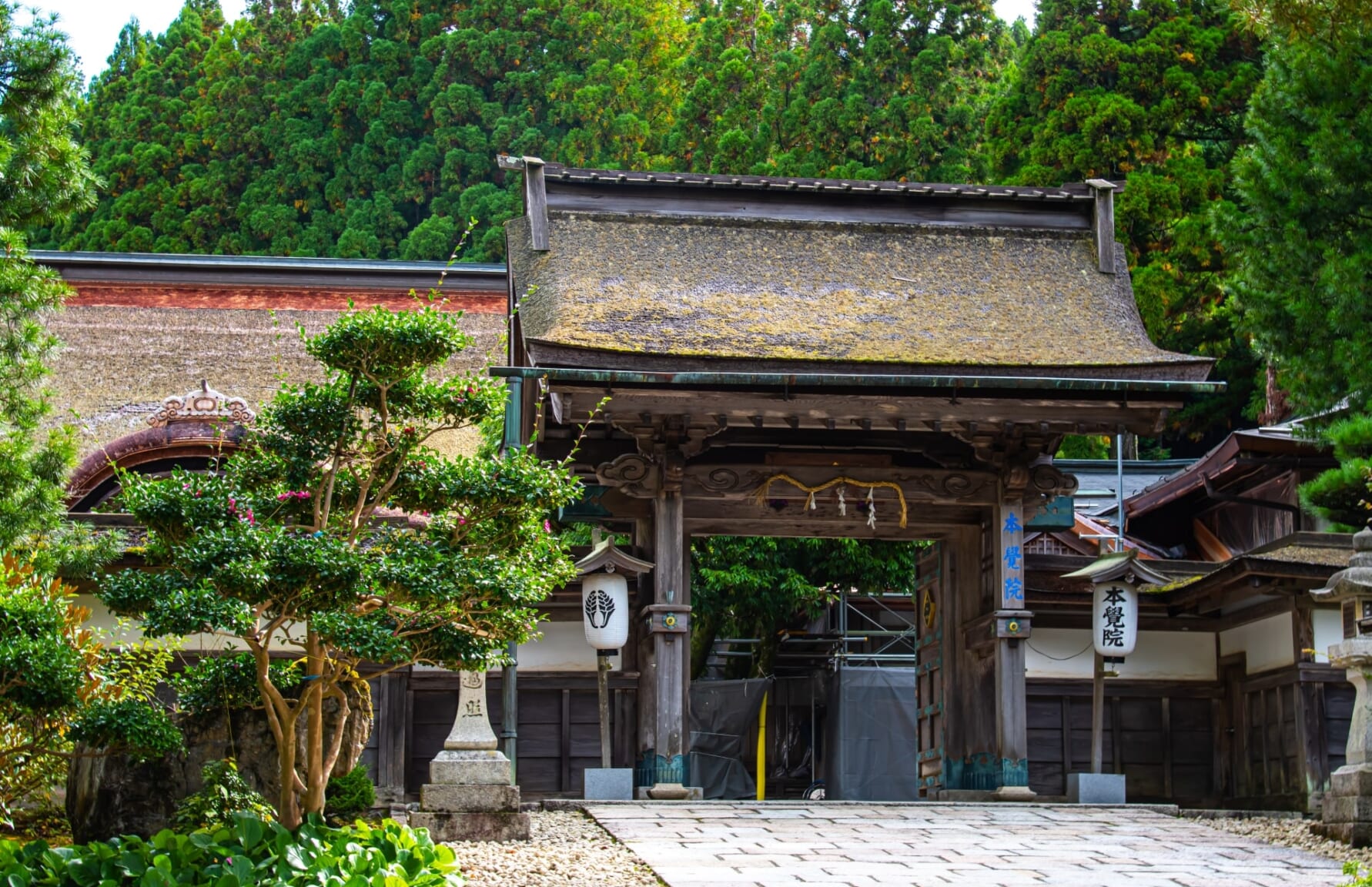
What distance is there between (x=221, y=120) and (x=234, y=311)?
46.9 ft

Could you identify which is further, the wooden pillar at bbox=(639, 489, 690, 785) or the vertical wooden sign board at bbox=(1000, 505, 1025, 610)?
the vertical wooden sign board at bbox=(1000, 505, 1025, 610)

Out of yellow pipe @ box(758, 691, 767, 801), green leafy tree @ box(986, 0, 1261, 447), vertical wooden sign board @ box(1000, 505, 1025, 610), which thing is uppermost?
green leafy tree @ box(986, 0, 1261, 447)

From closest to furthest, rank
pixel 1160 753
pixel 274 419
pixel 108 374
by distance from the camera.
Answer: pixel 274 419 < pixel 1160 753 < pixel 108 374

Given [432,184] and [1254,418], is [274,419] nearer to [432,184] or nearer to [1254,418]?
[1254,418]

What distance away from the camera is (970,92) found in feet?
97.9

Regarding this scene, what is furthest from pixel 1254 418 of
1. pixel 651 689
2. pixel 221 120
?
pixel 221 120

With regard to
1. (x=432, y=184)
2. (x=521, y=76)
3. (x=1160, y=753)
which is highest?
(x=521, y=76)

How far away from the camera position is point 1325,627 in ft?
46.3


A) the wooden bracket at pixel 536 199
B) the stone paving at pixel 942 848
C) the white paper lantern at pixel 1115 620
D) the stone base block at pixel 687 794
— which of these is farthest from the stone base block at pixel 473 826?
the wooden bracket at pixel 536 199

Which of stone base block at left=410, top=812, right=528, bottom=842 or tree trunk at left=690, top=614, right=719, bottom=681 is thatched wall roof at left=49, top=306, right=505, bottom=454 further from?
stone base block at left=410, top=812, right=528, bottom=842

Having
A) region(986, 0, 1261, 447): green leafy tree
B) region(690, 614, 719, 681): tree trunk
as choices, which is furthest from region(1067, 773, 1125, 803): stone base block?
region(986, 0, 1261, 447): green leafy tree

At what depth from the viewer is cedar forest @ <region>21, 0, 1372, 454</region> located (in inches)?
993

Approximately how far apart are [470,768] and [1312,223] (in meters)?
9.90

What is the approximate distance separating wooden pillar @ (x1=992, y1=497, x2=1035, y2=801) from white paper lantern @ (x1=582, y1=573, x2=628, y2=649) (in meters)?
3.49
